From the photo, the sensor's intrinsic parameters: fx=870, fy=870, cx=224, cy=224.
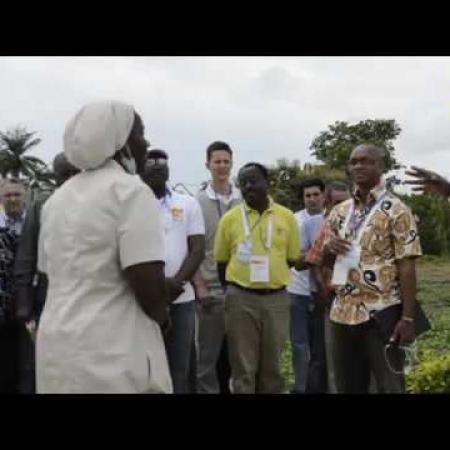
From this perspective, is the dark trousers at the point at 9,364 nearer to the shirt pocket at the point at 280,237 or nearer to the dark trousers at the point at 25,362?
the dark trousers at the point at 25,362

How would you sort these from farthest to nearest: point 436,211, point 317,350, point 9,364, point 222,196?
1. point 436,211
2. point 317,350
3. point 222,196
4. point 9,364

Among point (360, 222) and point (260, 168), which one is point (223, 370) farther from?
point (360, 222)

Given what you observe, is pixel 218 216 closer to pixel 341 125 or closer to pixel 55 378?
pixel 55 378

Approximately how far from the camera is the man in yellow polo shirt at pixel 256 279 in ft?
18.6

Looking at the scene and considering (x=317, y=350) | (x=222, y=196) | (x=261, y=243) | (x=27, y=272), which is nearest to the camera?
(x=27, y=272)

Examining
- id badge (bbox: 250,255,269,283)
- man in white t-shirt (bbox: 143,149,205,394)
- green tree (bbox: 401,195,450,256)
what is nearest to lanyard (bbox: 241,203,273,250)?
id badge (bbox: 250,255,269,283)

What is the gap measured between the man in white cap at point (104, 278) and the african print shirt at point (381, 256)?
1.83 meters

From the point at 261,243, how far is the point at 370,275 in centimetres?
122

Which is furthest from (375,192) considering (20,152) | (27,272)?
(20,152)

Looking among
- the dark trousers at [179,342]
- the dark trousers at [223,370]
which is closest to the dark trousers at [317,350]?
the dark trousers at [223,370]

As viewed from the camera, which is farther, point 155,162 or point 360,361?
point 155,162

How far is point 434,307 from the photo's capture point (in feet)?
46.7
